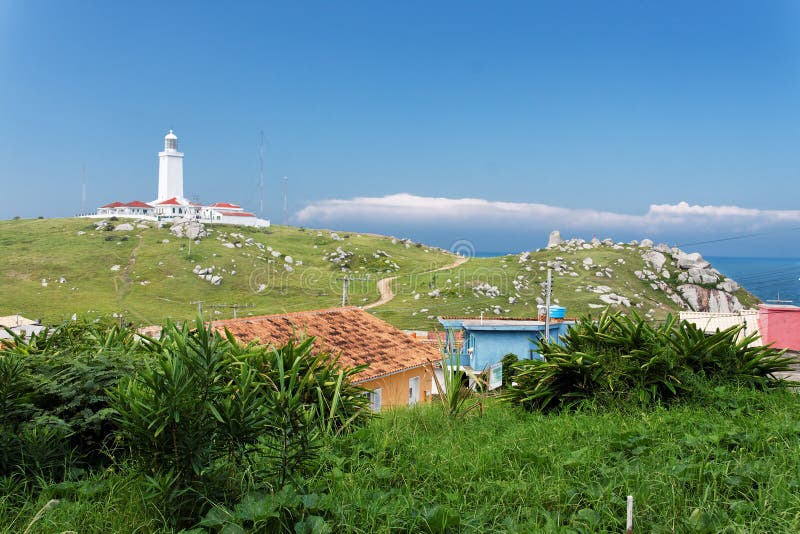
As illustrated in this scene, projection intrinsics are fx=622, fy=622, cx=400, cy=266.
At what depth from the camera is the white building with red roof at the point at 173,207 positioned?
294 feet

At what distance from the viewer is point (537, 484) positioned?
4.01 meters

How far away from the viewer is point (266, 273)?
6762 centimetres

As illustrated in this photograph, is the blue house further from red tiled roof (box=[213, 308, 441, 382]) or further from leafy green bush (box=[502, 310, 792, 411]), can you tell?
leafy green bush (box=[502, 310, 792, 411])

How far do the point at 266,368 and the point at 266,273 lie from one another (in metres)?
63.6

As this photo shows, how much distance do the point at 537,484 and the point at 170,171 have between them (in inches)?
3807

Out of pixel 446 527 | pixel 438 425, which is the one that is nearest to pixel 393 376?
pixel 438 425

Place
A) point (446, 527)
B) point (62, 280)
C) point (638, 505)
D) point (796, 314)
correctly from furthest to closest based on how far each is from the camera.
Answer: point (62, 280) → point (796, 314) → point (638, 505) → point (446, 527)

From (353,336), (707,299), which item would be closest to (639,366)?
(353,336)

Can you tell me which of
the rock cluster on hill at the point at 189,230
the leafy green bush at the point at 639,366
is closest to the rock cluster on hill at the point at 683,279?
the rock cluster on hill at the point at 189,230

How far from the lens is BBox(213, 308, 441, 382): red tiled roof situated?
14.7m

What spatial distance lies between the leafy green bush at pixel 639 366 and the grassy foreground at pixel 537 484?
1039mm

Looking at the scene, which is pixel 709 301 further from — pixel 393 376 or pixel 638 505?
pixel 638 505

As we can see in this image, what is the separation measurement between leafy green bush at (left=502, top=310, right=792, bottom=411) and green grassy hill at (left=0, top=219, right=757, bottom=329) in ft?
121

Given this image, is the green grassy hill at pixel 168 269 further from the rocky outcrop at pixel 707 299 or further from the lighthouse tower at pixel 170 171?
the rocky outcrop at pixel 707 299
